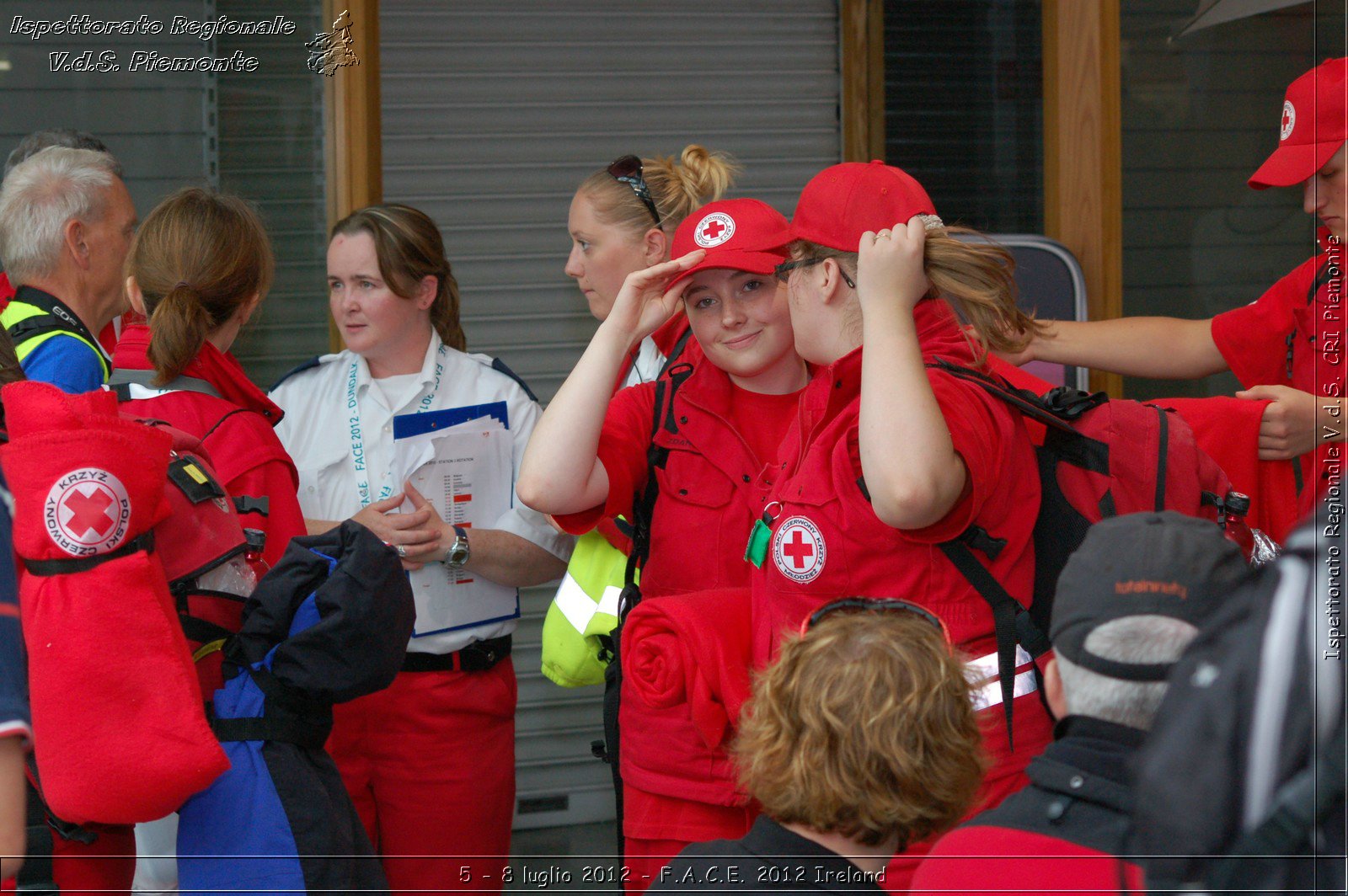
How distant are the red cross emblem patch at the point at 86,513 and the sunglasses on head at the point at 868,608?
1.04m

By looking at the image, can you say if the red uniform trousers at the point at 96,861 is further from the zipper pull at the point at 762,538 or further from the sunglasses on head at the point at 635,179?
the sunglasses on head at the point at 635,179

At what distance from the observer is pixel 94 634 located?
1760 millimetres

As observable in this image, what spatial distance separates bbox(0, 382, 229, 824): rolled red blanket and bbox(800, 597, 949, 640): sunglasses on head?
94 cm

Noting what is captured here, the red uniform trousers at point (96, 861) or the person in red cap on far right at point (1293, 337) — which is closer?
the red uniform trousers at point (96, 861)

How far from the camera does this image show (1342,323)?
2.88 meters

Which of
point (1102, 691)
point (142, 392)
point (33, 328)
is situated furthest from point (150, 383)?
point (1102, 691)

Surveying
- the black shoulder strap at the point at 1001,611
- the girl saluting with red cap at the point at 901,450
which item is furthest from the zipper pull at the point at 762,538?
the black shoulder strap at the point at 1001,611

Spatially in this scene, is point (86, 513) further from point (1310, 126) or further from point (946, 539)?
point (1310, 126)

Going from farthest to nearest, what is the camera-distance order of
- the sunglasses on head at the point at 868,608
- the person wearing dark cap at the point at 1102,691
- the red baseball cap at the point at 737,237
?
the red baseball cap at the point at 737,237, the sunglasses on head at the point at 868,608, the person wearing dark cap at the point at 1102,691

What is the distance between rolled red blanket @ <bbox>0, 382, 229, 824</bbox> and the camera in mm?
1748

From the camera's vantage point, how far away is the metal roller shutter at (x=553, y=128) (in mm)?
5188

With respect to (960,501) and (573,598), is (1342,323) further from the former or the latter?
(573,598)

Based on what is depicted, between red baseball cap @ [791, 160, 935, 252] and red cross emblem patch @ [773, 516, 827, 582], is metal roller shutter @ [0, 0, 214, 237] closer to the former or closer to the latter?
red baseball cap @ [791, 160, 935, 252]

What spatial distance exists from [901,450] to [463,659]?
1.70 m
